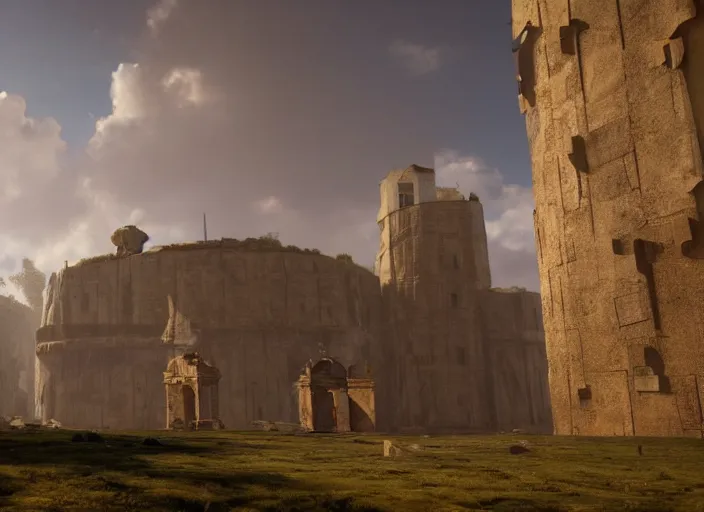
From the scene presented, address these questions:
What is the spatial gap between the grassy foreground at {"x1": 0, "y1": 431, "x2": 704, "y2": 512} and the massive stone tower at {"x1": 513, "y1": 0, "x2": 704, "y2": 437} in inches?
174

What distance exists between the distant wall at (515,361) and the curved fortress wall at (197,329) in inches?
297

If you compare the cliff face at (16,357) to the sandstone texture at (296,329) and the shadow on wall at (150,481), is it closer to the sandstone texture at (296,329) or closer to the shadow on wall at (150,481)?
the sandstone texture at (296,329)

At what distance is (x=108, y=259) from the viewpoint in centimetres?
3950

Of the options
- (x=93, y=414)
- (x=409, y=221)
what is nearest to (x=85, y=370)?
(x=93, y=414)

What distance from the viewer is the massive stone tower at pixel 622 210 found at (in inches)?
561

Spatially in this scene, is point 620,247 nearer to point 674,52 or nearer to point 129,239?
point 674,52

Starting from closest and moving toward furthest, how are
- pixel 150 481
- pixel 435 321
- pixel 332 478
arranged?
pixel 150 481 < pixel 332 478 < pixel 435 321

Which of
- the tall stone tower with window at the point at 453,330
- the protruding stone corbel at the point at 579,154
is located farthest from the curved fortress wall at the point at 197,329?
the protruding stone corbel at the point at 579,154

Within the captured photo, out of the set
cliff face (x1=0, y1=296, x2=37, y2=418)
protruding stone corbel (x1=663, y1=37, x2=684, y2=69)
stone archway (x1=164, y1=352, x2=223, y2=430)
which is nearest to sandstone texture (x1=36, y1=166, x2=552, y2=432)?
stone archway (x1=164, y1=352, x2=223, y2=430)

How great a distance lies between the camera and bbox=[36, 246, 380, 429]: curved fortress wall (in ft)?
119

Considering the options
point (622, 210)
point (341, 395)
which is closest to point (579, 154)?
point (622, 210)

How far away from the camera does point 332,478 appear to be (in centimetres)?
698

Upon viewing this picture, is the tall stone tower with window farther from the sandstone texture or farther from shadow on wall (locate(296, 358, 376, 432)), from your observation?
shadow on wall (locate(296, 358, 376, 432))

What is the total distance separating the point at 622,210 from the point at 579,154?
190 centimetres
